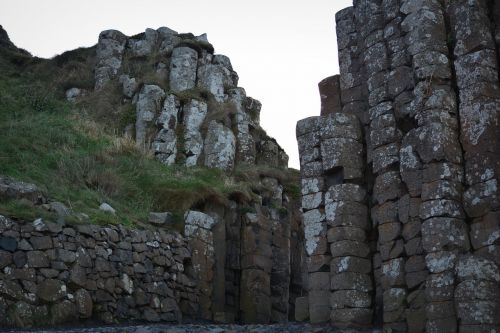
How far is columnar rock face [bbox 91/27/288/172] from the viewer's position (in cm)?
2564

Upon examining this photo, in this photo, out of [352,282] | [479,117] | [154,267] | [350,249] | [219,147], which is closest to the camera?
[479,117]

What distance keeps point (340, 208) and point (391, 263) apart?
1.62m

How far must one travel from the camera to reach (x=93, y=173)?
1953 centimetres

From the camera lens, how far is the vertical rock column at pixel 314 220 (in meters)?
12.2

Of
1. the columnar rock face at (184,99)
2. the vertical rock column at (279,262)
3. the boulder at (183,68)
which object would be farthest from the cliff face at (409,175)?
the boulder at (183,68)

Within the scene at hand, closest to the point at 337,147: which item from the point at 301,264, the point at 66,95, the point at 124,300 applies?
the point at 124,300

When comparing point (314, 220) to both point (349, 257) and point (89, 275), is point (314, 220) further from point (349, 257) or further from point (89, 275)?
point (89, 275)

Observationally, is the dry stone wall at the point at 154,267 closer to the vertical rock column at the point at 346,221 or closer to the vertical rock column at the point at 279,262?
the vertical rock column at the point at 279,262

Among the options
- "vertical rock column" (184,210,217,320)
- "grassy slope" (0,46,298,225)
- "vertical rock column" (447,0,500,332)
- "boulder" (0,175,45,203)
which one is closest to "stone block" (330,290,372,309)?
"vertical rock column" (447,0,500,332)

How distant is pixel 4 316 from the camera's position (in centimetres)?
1259

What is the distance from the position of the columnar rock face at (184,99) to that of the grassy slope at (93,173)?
65.7 inches

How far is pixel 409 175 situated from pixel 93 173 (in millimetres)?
11166

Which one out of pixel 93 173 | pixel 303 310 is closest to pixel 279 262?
pixel 93 173

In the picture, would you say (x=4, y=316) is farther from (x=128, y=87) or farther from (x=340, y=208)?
(x=128, y=87)
